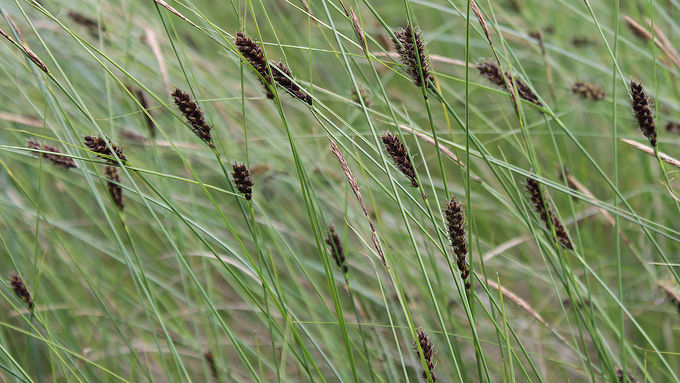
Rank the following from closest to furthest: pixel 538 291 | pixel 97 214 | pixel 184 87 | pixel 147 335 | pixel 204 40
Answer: pixel 147 335 < pixel 538 291 < pixel 184 87 < pixel 97 214 < pixel 204 40

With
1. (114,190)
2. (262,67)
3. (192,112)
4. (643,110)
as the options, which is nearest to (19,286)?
(114,190)

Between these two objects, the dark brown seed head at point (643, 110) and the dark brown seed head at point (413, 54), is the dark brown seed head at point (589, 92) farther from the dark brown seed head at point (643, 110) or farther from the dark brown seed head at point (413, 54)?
the dark brown seed head at point (413, 54)

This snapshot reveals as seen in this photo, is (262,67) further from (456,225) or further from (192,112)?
(456,225)

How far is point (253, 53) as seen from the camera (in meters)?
0.91

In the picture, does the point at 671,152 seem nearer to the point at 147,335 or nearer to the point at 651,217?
the point at 651,217

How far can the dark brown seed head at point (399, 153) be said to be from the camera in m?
0.90

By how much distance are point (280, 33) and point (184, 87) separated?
83 cm

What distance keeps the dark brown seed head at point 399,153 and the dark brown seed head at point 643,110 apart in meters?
0.45

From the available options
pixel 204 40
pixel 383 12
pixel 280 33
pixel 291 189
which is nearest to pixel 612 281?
pixel 291 189

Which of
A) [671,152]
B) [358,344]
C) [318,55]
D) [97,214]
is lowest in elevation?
[358,344]

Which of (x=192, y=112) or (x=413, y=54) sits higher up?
(x=413, y=54)

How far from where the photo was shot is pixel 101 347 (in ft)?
6.08

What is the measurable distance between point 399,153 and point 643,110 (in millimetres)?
480

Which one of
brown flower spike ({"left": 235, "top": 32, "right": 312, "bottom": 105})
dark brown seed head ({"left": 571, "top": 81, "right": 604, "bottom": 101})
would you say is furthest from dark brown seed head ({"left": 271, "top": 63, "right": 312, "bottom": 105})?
dark brown seed head ({"left": 571, "top": 81, "right": 604, "bottom": 101})
